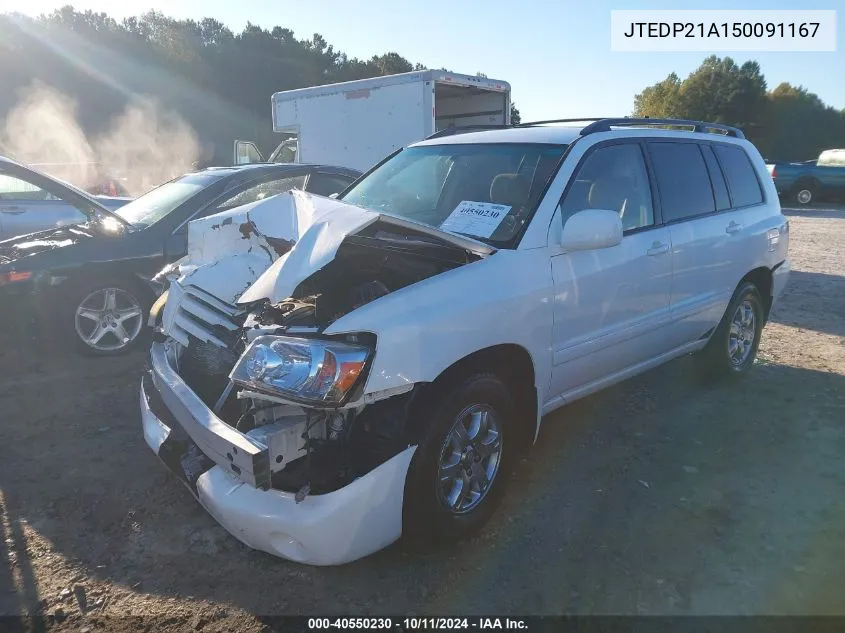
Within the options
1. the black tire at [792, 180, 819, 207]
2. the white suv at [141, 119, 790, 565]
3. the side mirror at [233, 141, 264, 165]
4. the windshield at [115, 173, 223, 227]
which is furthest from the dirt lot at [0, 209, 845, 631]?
the black tire at [792, 180, 819, 207]

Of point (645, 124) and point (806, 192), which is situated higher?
point (806, 192)

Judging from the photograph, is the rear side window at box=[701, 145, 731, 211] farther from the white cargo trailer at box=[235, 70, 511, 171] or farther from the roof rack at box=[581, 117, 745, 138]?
the white cargo trailer at box=[235, 70, 511, 171]

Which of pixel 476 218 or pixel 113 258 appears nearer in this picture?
pixel 476 218

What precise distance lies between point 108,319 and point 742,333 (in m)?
5.08

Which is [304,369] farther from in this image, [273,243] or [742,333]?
[742,333]

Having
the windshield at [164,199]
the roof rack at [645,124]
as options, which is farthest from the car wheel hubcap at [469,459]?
the windshield at [164,199]

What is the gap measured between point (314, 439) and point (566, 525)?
1.36 meters

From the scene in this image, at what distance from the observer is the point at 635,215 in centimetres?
369

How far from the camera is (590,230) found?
9.73 ft

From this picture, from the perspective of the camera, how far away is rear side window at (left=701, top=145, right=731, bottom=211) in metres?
4.36

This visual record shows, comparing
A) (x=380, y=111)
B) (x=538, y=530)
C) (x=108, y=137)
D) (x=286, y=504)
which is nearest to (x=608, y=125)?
(x=538, y=530)

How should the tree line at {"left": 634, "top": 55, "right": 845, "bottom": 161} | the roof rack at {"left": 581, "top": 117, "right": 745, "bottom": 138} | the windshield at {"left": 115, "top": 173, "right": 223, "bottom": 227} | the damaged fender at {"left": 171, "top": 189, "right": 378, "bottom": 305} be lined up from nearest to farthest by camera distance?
the damaged fender at {"left": 171, "top": 189, "right": 378, "bottom": 305}, the roof rack at {"left": 581, "top": 117, "right": 745, "bottom": 138}, the windshield at {"left": 115, "top": 173, "right": 223, "bottom": 227}, the tree line at {"left": 634, "top": 55, "right": 845, "bottom": 161}

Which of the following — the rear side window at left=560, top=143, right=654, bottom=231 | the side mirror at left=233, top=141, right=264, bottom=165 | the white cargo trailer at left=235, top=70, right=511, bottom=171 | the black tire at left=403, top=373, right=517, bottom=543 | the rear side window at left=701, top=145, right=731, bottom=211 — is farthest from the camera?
the side mirror at left=233, top=141, right=264, bottom=165

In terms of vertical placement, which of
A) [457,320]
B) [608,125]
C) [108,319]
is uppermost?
[608,125]
